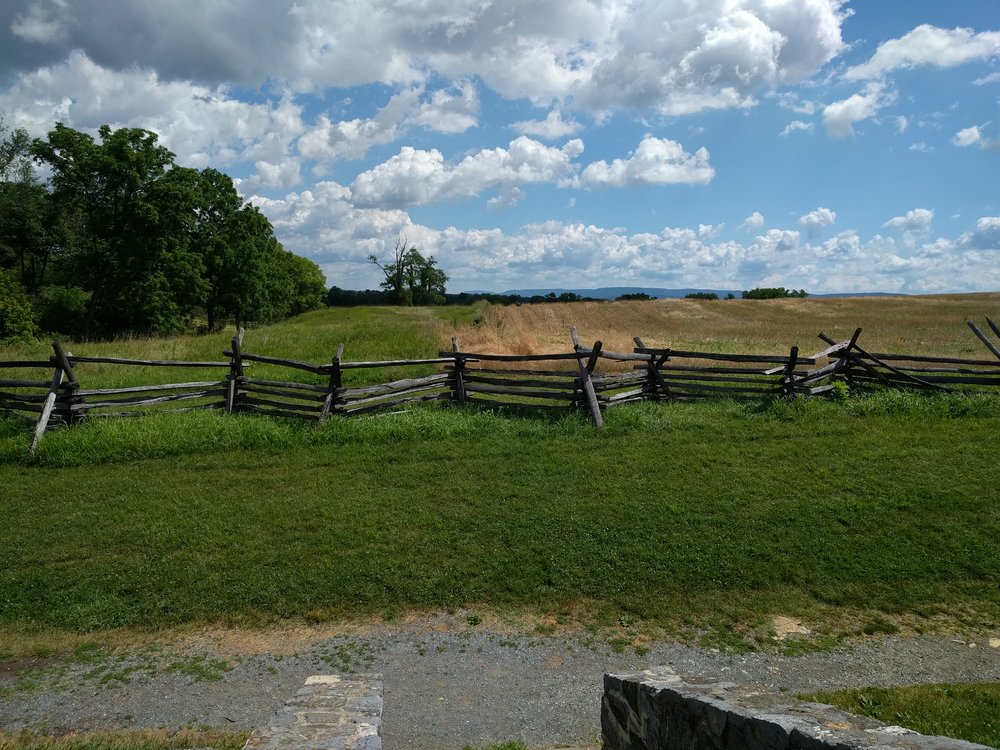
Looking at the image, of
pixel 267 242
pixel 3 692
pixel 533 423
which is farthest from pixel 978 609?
pixel 267 242

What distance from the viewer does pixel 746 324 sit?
42062mm

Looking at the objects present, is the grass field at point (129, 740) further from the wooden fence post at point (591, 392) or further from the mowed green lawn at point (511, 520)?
the wooden fence post at point (591, 392)

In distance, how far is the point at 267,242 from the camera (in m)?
43.8

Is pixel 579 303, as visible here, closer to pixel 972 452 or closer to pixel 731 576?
pixel 972 452

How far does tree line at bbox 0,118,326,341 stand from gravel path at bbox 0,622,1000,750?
2770 cm

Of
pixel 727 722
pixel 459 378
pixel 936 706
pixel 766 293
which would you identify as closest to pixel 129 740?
pixel 727 722

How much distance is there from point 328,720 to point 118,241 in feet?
109

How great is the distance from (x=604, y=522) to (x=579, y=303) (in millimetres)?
43151

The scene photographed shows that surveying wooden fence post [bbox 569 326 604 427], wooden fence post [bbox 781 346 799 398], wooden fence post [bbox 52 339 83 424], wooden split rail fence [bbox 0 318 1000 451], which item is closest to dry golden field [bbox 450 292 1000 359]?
wooden split rail fence [bbox 0 318 1000 451]

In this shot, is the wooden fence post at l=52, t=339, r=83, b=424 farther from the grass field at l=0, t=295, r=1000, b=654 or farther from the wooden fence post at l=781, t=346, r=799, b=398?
the wooden fence post at l=781, t=346, r=799, b=398

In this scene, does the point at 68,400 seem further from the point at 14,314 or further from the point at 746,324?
the point at 746,324

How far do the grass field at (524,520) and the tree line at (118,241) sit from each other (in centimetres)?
2206

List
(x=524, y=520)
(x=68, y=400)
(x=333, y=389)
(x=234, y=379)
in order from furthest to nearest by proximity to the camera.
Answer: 1. (x=234, y=379)
2. (x=333, y=389)
3. (x=68, y=400)
4. (x=524, y=520)

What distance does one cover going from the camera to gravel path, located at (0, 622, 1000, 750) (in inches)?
211
